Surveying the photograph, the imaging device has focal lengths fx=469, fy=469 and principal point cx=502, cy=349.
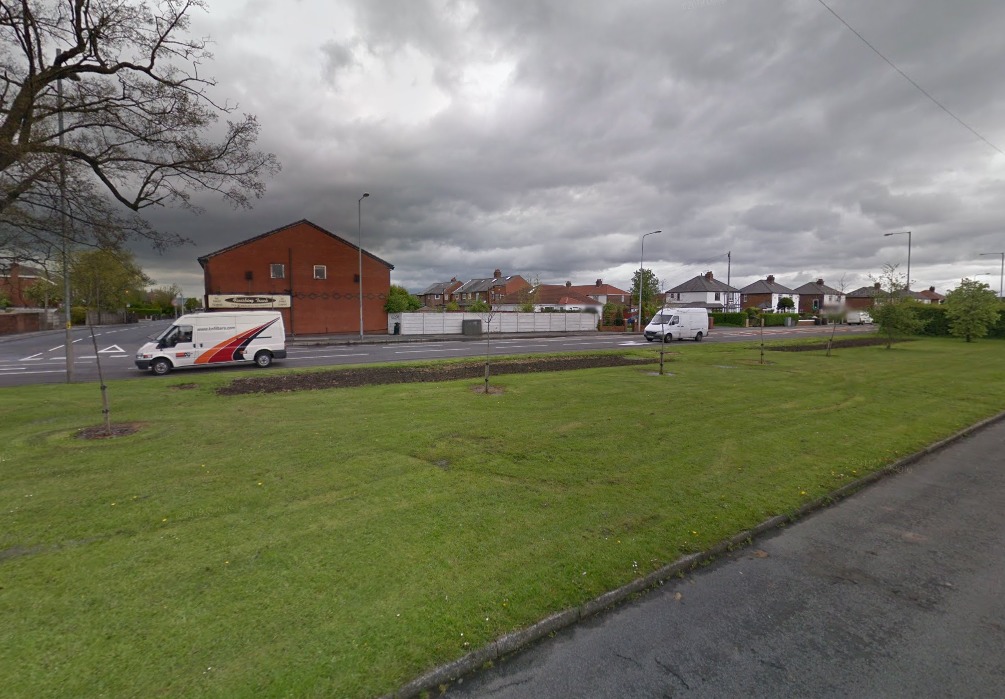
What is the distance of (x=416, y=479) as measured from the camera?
19.1 feet

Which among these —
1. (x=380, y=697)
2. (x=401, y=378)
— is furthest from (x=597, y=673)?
(x=401, y=378)

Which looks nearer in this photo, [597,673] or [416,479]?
[597,673]

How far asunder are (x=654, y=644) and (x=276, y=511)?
148 inches

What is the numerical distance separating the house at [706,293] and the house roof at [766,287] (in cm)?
400

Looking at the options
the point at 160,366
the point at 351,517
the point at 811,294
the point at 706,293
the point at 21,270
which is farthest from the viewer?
the point at 811,294

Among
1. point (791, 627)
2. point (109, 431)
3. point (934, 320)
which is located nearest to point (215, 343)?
point (109, 431)

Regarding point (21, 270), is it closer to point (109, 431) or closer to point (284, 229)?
point (109, 431)

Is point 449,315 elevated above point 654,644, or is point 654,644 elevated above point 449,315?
point 449,315

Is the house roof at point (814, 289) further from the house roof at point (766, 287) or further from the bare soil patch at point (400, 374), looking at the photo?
the bare soil patch at point (400, 374)

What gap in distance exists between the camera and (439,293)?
363 feet

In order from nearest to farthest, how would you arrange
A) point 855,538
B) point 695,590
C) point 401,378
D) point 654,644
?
point 654,644
point 695,590
point 855,538
point 401,378

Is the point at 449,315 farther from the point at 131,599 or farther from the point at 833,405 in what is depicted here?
the point at 131,599

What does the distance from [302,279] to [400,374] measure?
29276mm

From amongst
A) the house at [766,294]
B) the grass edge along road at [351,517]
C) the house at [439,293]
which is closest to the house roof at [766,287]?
the house at [766,294]
